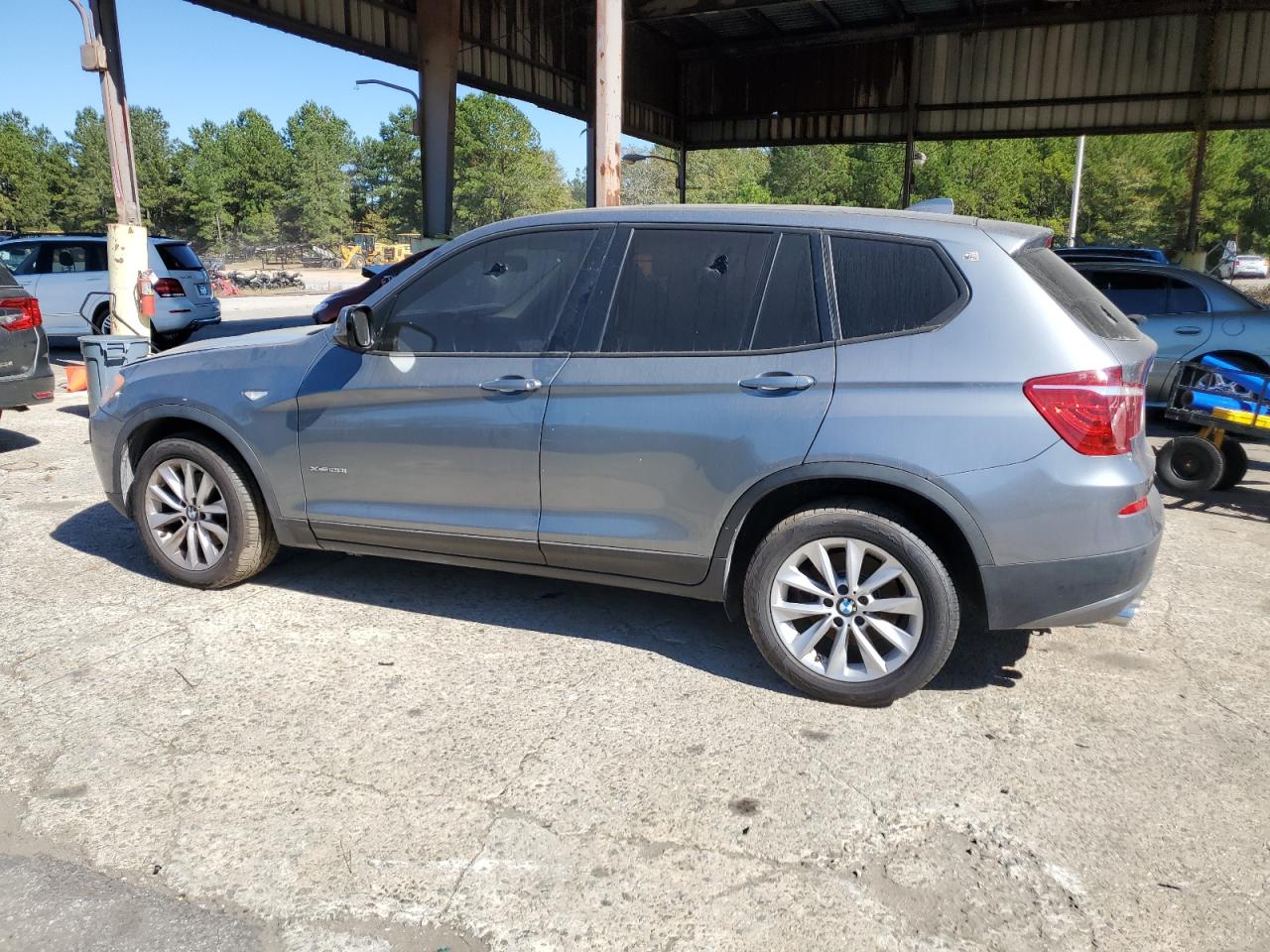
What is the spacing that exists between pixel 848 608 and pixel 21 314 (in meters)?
7.03

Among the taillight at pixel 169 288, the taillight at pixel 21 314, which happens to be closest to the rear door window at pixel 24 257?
the taillight at pixel 169 288

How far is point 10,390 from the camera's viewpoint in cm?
766

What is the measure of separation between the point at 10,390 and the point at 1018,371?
288 inches

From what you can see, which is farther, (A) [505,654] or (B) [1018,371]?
(A) [505,654]

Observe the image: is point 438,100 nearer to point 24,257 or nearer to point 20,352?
point 24,257

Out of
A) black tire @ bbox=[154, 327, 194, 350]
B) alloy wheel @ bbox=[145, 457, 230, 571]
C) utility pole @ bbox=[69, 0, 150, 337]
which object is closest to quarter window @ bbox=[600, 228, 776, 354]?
Answer: alloy wheel @ bbox=[145, 457, 230, 571]

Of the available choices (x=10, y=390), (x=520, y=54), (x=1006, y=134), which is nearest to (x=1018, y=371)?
(x=10, y=390)

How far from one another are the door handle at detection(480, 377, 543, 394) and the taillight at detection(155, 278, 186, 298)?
12193 mm

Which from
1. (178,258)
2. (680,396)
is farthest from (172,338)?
(680,396)

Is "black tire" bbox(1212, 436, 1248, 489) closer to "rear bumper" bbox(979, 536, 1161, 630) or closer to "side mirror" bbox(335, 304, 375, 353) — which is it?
"rear bumper" bbox(979, 536, 1161, 630)

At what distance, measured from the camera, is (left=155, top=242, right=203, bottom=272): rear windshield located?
49.5ft

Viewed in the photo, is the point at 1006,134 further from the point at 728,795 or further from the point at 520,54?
the point at 728,795

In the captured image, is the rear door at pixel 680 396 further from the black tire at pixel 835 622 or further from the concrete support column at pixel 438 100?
the concrete support column at pixel 438 100

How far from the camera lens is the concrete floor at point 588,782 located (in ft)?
8.73
